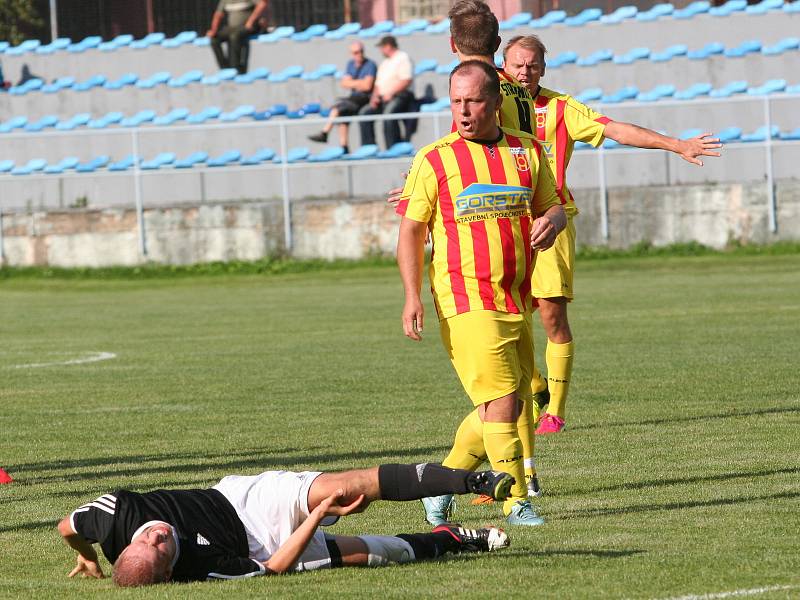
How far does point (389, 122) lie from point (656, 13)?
220 inches

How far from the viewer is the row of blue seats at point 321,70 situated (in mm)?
27594

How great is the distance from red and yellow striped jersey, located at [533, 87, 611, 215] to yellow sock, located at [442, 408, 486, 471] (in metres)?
2.11

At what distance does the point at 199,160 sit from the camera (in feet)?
94.0

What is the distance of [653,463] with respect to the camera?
28.6ft

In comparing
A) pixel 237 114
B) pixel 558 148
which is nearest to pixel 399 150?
pixel 237 114

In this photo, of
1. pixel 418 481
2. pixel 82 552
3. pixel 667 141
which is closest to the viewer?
pixel 418 481

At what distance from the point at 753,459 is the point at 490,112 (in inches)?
114

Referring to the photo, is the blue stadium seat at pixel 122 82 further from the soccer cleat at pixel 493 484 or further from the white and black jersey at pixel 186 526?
the soccer cleat at pixel 493 484

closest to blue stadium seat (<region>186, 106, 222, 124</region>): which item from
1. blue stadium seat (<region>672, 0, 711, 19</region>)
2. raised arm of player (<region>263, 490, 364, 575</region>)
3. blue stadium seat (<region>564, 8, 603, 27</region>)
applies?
blue stadium seat (<region>564, 8, 603, 27</region>)

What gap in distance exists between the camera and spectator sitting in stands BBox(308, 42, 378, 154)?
2784 cm

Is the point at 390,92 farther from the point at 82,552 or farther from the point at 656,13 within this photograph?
the point at 82,552

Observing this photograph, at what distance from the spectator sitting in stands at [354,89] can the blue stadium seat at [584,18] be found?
385 centimetres

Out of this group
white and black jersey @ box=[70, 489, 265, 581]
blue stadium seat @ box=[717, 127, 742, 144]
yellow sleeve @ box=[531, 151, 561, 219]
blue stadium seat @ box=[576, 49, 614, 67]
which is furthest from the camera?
blue stadium seat @ box=[576, 49, 614, 67]

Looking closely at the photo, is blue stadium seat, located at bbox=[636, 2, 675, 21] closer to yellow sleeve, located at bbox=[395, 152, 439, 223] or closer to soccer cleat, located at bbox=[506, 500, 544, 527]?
yellow sleeve, located at bbox=[395, 152, 439, 223]
